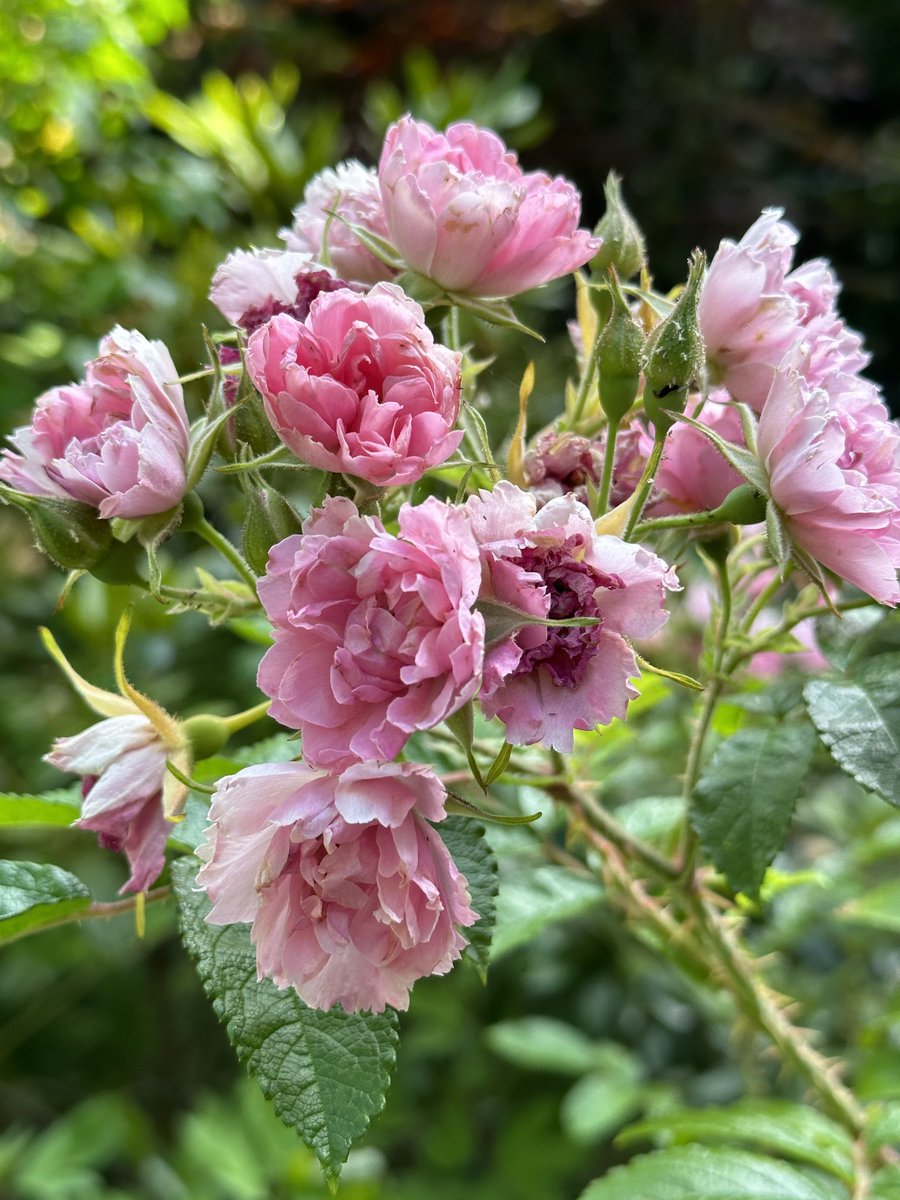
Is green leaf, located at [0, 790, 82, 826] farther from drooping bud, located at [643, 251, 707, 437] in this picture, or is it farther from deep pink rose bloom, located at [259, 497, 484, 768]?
drooping bud, located at [643, 251, 707, 437]

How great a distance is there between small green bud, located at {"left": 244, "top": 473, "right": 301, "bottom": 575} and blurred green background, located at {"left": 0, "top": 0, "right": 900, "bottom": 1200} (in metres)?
0.41

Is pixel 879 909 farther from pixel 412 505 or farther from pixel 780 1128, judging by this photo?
pixel 412 505

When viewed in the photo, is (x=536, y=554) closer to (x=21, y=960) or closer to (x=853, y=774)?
(x=853, y=774)

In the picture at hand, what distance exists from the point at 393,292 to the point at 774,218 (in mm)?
246

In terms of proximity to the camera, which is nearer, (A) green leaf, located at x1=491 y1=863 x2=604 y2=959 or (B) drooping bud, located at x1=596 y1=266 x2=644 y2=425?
(B) drooping bud, located at x1=596 y1=266 x2=644 y2=425

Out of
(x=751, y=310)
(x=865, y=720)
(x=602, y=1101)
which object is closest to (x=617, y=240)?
(x=751, y=310)

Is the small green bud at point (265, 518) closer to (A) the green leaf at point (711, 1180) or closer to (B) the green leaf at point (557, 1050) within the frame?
(A) the green leaf at point (711, 1180)

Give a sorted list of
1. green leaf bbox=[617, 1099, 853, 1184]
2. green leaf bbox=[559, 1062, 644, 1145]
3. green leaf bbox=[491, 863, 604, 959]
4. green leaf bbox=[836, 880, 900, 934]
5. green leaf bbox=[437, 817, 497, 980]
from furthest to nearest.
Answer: green leaf bbox=[559, 1062, 644, 1145] → green leaf bbox=[836, 880, 900, 934] → green leaf bbox=[491, 863, 604, 959] → green leaf bbox=[617, 1099, 853, 1184] → green leaf bbox=[437, 817, 497, 980]

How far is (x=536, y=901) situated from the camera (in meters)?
0.91

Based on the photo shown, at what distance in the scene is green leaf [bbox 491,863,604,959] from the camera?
0.84 metres

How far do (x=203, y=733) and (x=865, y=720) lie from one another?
374 millimetres

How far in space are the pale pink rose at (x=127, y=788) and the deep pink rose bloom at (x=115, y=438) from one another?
130 mm

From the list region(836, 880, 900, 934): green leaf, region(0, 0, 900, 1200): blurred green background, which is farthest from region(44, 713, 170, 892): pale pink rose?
region(836, 880, 900, 934): green leaf

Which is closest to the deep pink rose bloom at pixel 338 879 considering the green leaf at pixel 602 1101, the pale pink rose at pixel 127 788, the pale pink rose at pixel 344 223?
the pale pink rose at pixel 127 788
